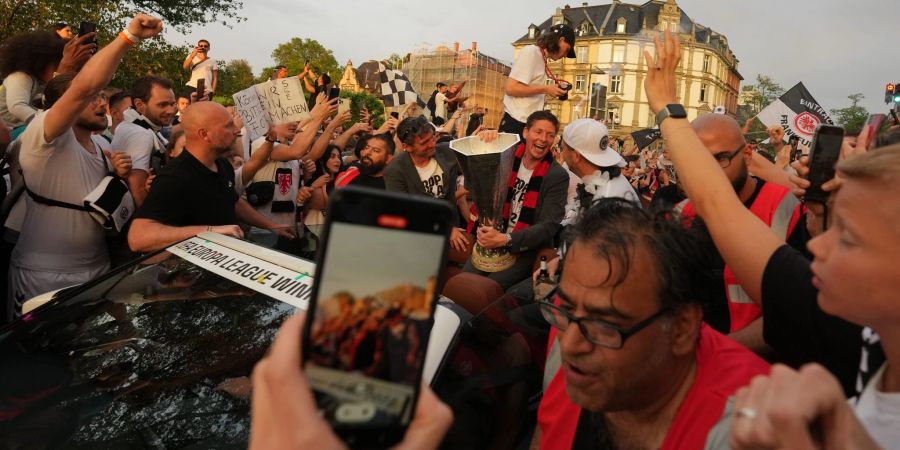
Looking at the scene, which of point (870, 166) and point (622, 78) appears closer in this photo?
point (870, 166)

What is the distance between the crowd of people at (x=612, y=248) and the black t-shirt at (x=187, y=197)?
0.01m

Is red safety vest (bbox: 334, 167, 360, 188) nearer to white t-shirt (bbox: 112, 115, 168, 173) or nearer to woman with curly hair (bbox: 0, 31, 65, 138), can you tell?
white t-shirt (bbox: 112, 115, 168, 173)

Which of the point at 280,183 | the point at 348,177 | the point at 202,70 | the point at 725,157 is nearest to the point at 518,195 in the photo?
the point at 725,157

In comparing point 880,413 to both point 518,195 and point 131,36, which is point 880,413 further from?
point 131,36

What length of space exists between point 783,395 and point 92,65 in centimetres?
351

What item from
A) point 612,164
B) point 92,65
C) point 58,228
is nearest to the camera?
point 92,65

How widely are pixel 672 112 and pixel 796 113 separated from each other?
8021 mm

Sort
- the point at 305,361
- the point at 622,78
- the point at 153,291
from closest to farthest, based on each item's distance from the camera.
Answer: the point at 305,361, the point at 153,291, the point at 622,78

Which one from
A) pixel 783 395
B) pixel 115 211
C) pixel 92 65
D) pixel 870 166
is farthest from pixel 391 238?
pixel 115 211

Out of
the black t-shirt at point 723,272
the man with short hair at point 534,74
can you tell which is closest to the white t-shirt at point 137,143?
the man with short hair at point 534,74

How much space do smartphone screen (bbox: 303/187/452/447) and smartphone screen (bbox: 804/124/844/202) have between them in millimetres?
1761

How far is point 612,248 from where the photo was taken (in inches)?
64.7

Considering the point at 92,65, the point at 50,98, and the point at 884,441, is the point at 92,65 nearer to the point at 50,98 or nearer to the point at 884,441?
the point at 50,98

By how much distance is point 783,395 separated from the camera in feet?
2.63
